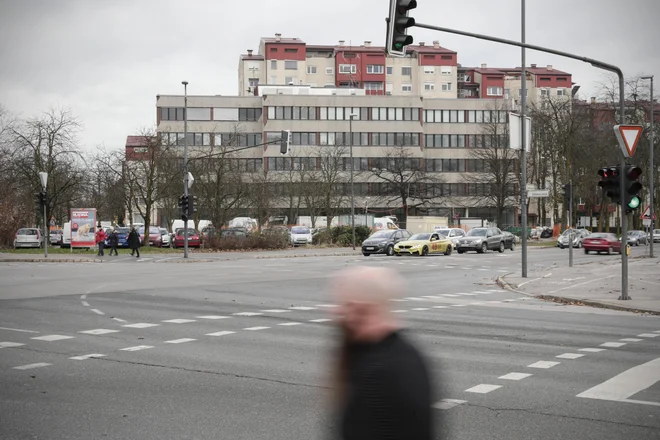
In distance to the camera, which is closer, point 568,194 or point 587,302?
point 587,302

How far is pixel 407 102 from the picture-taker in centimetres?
9819

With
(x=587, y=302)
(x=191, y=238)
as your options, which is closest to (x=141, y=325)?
(x=587, y=302)

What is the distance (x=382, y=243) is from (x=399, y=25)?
107 feet

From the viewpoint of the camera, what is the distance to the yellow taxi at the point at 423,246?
46.2m

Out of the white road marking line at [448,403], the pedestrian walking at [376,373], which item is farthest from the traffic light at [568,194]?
the pedestrian walking at [376,373]

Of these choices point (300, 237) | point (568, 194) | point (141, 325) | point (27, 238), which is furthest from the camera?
point (300, 237)

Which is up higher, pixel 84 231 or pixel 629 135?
Result: pixel 629 135

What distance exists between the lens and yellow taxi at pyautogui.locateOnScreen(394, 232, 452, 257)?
4625 cm

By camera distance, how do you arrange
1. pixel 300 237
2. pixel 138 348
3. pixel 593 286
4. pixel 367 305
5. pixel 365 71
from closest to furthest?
pixel 367 305
pixel 138 348
pixel 593 286
pixel 300 237
pixel 365 71

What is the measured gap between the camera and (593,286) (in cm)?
2278

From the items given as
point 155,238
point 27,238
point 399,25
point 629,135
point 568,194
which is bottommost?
point 155,238

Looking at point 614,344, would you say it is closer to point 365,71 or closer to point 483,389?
point 483,389

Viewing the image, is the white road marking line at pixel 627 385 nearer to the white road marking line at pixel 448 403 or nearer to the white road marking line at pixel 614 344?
the white road marking line at pixel 448 403

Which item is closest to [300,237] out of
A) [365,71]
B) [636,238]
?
[636,238]
